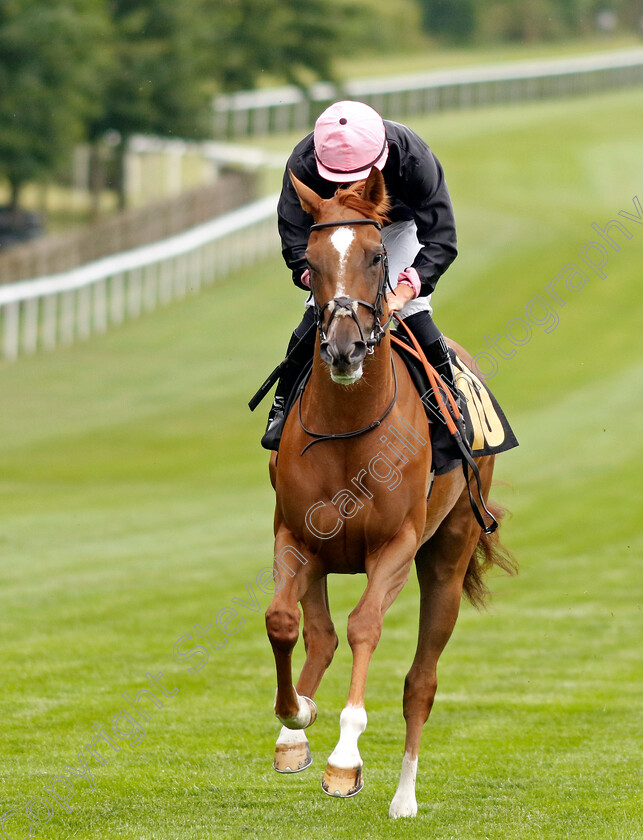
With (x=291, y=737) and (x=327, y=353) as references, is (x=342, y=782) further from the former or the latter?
(x=327, y=353)

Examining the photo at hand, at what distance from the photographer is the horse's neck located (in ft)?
17.6

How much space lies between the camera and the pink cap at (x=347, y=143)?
5395mm

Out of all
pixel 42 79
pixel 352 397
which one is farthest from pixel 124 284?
pixel 352 397

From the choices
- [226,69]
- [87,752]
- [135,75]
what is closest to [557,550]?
[87,752]

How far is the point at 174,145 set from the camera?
107ft

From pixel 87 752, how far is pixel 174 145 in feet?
89.0

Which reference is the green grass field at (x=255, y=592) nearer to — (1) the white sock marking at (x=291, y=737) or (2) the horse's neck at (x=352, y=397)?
(1) the white sock marking at (x=291, y=737)

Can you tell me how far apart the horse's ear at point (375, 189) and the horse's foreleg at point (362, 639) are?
4.38 feet

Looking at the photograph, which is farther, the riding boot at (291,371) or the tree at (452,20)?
the tree at (452,20)

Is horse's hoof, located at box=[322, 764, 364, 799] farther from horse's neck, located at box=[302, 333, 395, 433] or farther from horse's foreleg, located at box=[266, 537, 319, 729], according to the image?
horse's neck, located at box=[302, 333, 395, 433]

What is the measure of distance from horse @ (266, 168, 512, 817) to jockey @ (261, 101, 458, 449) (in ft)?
0.76

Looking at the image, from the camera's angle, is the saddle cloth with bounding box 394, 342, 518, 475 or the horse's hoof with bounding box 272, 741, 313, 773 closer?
the horse's hoof with bounding box 272, 741, 313, 773

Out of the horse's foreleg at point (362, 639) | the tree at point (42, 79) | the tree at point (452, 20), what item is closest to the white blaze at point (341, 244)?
the horse's foreleg at point (362, 639)

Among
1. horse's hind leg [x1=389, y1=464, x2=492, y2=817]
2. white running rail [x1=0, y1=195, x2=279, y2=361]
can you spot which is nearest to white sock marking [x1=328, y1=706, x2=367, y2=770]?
horse's hind leg [x1=389, y1=464, x2=492, y2=817]
